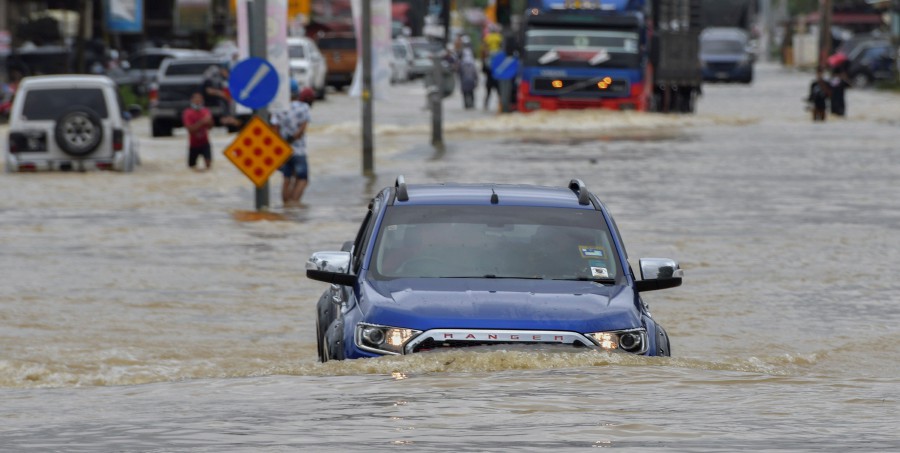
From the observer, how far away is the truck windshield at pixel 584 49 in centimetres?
4159

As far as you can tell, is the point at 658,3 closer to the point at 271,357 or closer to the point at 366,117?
the point at 366,117

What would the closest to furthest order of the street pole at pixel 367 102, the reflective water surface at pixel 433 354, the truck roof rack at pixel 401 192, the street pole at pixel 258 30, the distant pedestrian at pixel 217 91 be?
the reflective water surface at pixel 433 354 < the truck roof rack at pixel 401 192 < the street pole at pixel 258 30 < the street pole at pixel 367 102 < the distant pedestrian at pixel 217 91

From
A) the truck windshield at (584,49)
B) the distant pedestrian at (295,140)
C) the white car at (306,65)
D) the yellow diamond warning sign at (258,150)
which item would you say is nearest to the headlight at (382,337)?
the yellow diamond warning sign at (258,150)

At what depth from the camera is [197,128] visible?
2883cm

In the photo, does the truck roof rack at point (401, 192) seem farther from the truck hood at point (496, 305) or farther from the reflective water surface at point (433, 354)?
the reflective water surface at point (433, 354)

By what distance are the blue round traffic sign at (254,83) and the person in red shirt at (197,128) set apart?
653 cm

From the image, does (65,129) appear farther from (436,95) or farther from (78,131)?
(436,95)

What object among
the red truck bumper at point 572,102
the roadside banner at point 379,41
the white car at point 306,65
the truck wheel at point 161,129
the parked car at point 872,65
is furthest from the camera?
the parked car at point 872,65

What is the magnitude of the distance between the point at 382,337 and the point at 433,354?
30 centimetres

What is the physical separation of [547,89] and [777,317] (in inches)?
1082

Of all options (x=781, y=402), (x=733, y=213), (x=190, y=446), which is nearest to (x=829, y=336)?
(x=781, y=402)

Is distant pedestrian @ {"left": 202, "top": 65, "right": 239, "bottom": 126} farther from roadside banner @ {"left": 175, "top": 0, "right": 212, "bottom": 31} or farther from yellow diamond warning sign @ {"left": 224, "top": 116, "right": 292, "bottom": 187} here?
roadside banner @ {"left": 175, "top": 0, "right": 212, "bottom": 31}

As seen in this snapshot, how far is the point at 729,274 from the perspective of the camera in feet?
57.4

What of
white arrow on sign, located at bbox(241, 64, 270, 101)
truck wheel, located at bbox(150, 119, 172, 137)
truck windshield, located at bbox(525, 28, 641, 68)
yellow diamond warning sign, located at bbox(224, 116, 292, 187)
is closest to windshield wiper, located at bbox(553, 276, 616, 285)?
yellow diamond warning sign, located at bbox(224, 116, 292, 187)
